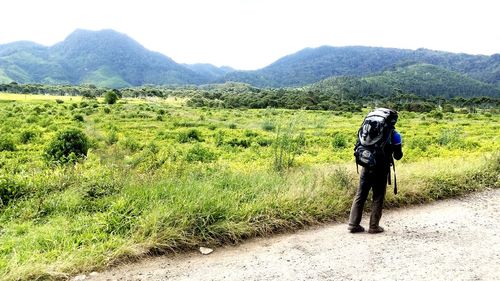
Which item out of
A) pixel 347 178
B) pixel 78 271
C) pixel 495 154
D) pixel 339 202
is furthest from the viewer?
pixel 495 154

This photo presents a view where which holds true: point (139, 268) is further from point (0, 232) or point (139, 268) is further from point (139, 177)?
point (139, 177)

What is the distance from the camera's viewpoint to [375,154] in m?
6.14

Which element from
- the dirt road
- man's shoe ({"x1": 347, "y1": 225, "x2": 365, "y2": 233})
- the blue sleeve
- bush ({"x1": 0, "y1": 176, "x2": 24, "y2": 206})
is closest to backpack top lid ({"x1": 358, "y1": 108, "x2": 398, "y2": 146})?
the blue sleeve

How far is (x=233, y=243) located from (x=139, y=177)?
2.67 meters

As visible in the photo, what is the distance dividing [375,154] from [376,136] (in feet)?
0.95

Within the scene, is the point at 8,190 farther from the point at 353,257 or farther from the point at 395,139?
the point at 395,139

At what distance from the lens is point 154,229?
18.0 ft

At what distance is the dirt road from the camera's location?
478 centimetres

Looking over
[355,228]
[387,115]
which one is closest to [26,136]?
[355,228]

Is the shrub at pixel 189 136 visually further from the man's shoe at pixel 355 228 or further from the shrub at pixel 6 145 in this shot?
the man's shoe at pixel 355 228

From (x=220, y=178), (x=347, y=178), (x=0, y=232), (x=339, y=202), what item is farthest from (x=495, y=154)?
(x=0, y=232)

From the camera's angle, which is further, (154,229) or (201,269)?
(154,229)

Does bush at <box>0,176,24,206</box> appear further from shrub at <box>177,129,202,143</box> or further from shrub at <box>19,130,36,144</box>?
shrub at <box>177,129,202,143</box>

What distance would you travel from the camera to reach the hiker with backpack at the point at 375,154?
6.10m
